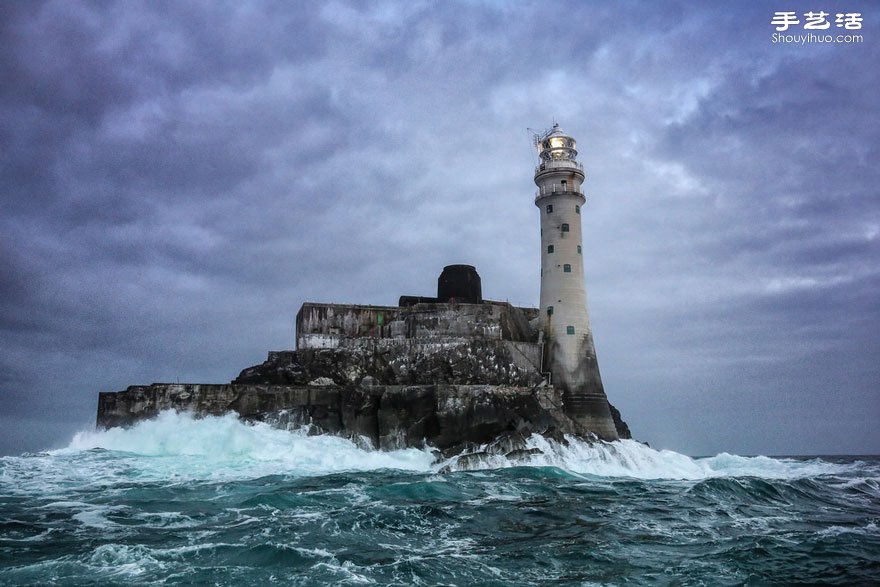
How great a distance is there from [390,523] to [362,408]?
48.5ft

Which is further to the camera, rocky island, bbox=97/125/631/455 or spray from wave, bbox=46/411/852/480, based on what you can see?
rocky island, bbox=97/125/631/455

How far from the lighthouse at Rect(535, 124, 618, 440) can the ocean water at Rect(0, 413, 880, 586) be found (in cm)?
769

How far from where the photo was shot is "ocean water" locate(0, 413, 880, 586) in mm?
10242

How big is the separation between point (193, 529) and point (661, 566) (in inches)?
342

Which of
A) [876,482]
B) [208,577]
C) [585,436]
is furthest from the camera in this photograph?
[585,436]

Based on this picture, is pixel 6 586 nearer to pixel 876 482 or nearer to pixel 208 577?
pixel 208 577

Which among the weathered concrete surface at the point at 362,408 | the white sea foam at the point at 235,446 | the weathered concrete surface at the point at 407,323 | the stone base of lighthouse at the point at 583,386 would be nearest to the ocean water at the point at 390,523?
the white sea foam at the point at 235,446

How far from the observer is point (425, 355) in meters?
31.8

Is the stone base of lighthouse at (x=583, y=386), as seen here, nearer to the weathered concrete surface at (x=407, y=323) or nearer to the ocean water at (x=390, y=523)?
the weathered concrete surface at (x=407, y=323)

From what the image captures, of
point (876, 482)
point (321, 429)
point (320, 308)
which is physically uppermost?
point (320, 308)

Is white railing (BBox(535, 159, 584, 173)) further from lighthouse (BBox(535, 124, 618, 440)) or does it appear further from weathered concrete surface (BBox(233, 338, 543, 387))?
weathered concrete surface (BBox(233, 338, 543, 387))

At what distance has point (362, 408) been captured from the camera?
92.7ft

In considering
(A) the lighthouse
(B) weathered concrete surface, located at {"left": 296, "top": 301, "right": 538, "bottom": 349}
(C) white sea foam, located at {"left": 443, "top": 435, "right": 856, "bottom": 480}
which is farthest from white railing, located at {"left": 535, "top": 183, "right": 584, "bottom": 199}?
(C) white sea foam, located at {"left": 443, "top": 435, "right": 856, "bottom": 480}

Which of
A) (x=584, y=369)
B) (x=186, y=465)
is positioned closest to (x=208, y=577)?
(x=186, y=465)
